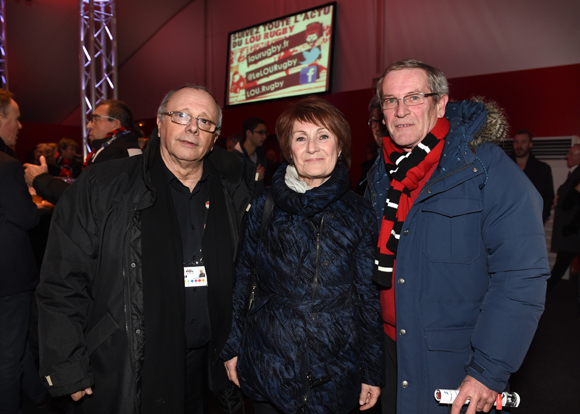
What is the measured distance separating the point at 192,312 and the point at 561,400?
2928mm

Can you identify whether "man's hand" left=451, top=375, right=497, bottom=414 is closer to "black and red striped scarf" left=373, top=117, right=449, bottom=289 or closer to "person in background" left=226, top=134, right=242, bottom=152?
"black and red striped scarf" left=373, top=117, right=449, bottom=289

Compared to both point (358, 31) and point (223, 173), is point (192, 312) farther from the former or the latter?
point (358, 31)

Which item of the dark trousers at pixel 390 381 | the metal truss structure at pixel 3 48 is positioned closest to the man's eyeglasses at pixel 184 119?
the dark trousers at pixel 390 381

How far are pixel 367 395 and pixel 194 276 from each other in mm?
920

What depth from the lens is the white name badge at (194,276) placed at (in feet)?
6.10

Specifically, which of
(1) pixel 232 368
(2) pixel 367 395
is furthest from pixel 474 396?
(1) pixel 232 368

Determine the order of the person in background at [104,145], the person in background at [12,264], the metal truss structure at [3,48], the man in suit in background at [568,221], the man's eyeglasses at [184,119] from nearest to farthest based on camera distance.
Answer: the man's eyeglasses at [184,119], the person in background at [12,264], the person in background at [104,145], the man in suit in background at [568,221], the metal truss structure at [3,48]

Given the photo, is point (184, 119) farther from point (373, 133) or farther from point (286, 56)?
point (286, 56)

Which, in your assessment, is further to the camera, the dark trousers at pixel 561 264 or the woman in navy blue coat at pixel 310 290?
the dark trousers at pixel 561 264

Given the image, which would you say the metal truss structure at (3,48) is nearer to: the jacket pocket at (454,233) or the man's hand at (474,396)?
the jacket pocket at (454,233)

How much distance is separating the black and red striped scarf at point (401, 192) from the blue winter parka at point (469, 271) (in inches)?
1.7

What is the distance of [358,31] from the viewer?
7.95 metres

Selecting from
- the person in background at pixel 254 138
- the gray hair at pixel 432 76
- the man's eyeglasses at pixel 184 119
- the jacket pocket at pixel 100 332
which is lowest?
the jacket pocket at pixel 100 332

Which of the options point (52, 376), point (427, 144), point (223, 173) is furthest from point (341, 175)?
point (52, 376)
